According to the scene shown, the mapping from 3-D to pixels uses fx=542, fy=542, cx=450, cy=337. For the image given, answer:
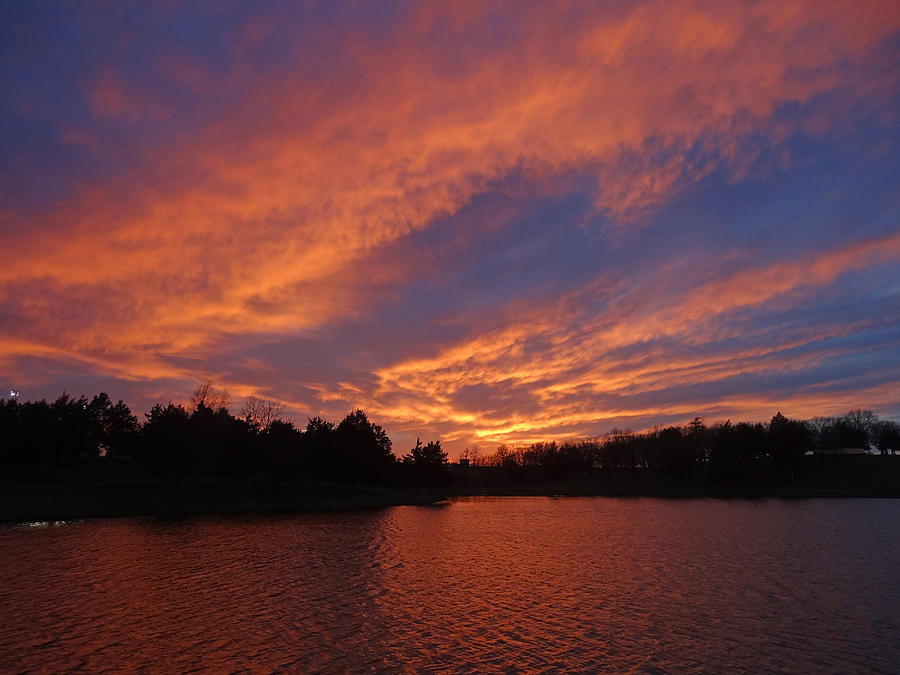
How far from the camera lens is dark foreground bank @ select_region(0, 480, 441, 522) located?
77000 mm

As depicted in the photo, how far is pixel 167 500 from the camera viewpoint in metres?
90.3

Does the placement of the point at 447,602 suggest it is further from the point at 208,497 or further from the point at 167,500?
the point at 208,497

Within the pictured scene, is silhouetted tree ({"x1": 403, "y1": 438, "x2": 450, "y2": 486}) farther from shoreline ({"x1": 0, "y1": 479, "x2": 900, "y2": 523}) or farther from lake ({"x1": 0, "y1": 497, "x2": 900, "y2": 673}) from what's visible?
lake ({"x1": 0, "y1": 497, "x2": 900, "y2": 673})

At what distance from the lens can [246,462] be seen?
10712cm

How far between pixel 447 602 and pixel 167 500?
75.5m

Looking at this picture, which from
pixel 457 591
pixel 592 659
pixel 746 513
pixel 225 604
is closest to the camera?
pixel 592 659

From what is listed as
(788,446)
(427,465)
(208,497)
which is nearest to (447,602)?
(208,497)

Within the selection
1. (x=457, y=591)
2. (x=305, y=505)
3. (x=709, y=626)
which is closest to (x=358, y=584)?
(x=457, y=591)

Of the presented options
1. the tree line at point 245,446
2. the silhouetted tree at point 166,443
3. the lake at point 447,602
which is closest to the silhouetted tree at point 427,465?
the tree line at point 245,446

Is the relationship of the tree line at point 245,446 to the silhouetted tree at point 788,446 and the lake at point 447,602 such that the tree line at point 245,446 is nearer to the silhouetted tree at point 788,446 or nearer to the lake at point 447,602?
the silhouetted tree at point 788,446

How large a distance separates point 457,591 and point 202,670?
58.6ft

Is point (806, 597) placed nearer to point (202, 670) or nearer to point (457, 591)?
point (457, 591)

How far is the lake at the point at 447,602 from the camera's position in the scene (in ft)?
74.0

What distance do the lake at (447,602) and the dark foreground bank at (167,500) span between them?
692 inches
